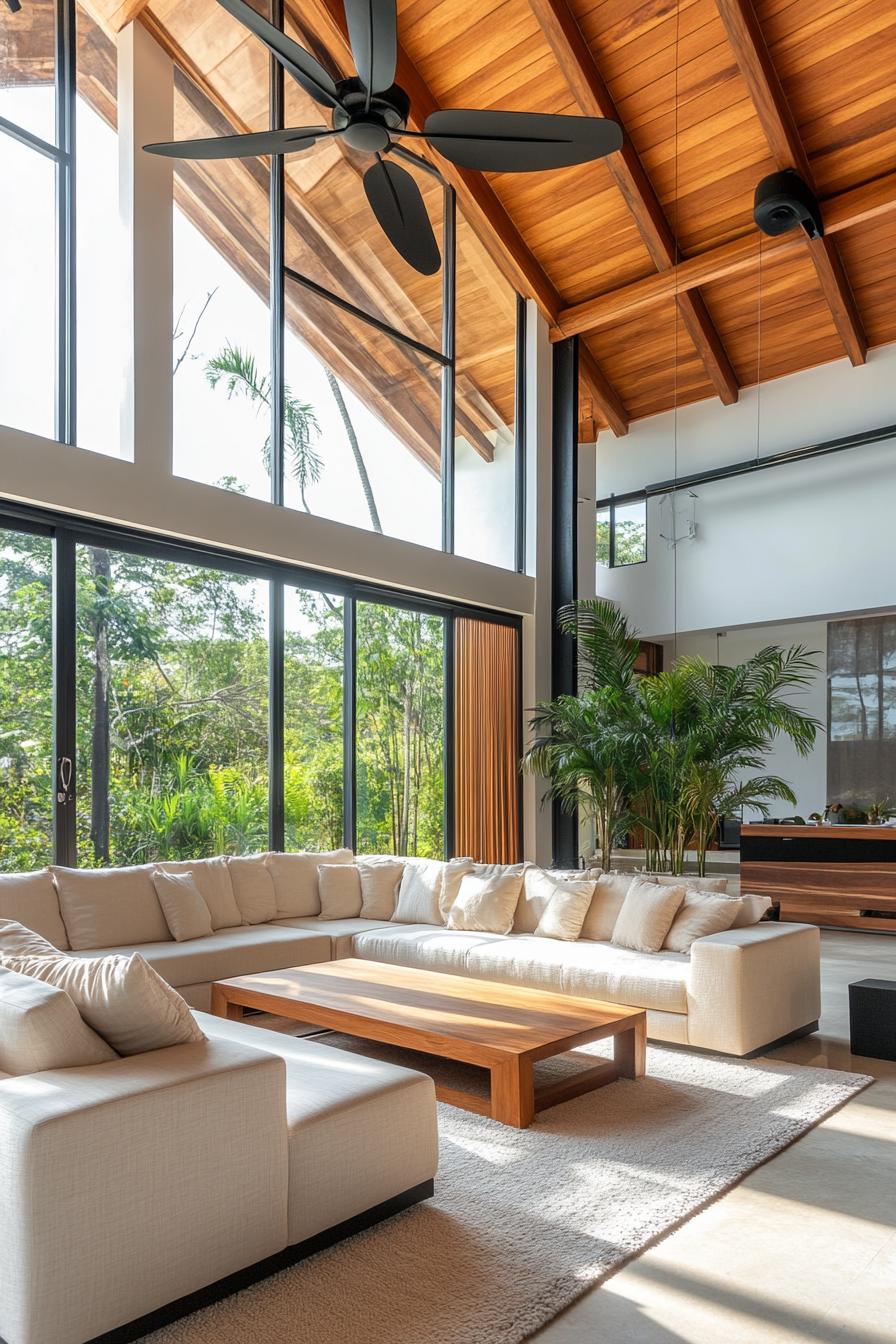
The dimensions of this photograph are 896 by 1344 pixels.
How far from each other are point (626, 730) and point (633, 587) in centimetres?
450

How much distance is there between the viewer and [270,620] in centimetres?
653

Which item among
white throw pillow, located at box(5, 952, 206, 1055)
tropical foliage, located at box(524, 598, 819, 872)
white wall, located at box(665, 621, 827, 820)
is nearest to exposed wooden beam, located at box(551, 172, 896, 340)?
tropical foliage, located at box(524, 598, 819, 872)

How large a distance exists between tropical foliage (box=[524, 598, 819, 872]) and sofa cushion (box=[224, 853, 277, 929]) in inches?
102

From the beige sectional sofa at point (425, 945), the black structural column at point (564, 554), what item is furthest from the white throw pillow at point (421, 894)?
the black structural column at point (564, 554)

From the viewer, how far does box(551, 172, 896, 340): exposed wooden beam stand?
291 inches

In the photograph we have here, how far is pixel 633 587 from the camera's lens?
11.4 meters

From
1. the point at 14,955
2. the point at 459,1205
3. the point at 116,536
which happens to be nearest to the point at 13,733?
the point at 116,536

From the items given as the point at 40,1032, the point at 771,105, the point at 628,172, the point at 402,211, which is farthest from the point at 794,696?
the point at 40,1032

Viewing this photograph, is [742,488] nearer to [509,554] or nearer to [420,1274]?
[509,554]

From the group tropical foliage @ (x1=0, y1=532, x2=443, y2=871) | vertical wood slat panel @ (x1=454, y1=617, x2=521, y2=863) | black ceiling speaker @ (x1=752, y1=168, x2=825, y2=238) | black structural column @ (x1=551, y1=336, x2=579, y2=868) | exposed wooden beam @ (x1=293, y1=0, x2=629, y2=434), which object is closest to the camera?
tropical foliage @ (x1=0, y1=532, x2=443, y2=871)

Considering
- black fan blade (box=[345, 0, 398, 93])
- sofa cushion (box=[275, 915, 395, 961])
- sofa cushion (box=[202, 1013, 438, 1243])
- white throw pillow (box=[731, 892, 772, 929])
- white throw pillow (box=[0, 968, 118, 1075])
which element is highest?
black fan blade (box=[345, 0, 398, 93])

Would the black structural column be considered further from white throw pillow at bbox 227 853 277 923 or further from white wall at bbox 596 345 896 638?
white throw pillow at bbox 227 853 277 923

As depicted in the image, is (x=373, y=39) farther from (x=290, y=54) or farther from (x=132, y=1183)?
(x=132, y=1183)

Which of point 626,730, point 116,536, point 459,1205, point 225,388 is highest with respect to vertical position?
point 225,388
